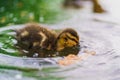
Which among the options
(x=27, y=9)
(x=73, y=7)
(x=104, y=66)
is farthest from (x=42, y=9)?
(x=104, y=66)

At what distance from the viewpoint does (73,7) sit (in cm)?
658

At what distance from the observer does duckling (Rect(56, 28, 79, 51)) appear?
13.6 feet

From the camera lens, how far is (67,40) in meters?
4.17

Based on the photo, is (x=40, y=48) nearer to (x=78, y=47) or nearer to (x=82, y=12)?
(x=78, y=47)

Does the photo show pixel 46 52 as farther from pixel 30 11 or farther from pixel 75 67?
pixel 30 11

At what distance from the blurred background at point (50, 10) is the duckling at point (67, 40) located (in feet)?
3.90

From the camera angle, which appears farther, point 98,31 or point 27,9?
point 27,9

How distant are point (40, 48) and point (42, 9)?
1941 millimetres

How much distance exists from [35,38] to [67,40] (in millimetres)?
306

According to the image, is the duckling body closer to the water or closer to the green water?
the water

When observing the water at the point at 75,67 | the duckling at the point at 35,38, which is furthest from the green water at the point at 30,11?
the water at the point at 75,67

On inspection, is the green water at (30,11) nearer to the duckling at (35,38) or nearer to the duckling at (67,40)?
the duckling at (35,38)

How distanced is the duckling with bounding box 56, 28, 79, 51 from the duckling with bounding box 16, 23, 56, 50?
0.08 meters

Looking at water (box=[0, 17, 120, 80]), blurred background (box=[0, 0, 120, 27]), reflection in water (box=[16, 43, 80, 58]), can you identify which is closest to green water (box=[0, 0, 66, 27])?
blurred background (box=[0, 0, 120, 27])
